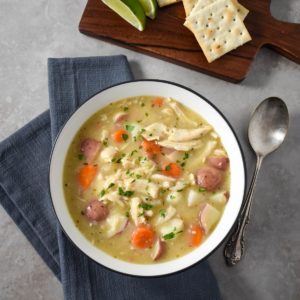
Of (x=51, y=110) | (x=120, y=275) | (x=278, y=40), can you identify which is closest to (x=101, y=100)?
(x=51, y=110)

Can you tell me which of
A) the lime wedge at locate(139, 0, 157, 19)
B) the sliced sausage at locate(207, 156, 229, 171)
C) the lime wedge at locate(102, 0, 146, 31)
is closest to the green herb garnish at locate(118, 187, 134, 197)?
the sliced sausage at locate(207, 156, 229, 171)

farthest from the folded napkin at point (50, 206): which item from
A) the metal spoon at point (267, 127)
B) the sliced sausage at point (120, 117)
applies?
the metal spoon at point (267, 127)

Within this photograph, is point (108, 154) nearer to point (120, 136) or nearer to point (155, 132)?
point (120, 136)

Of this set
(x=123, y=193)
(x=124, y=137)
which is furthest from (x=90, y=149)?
(x=123, y=193)

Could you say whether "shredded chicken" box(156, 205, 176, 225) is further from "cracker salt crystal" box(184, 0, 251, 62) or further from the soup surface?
"cracker salt crystal" box(184, 0, 251, 62)

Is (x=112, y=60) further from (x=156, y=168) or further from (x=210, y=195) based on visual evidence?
(x=210, y=195)
